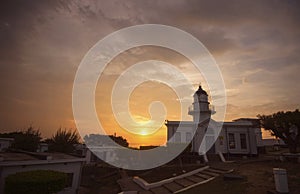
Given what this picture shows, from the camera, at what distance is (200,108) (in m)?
32.8

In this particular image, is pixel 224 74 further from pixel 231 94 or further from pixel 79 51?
pixel 79 51

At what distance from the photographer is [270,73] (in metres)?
16.7

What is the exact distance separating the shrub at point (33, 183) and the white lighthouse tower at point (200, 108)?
88.2 ft

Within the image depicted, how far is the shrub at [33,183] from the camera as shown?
744cm

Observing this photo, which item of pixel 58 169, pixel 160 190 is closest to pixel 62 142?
pixel 58 169

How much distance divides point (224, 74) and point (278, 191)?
38.9 feet

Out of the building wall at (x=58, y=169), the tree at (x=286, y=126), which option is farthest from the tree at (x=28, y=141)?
the tree at (x=286, y=126)

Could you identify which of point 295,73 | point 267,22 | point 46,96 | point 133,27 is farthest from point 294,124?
point 46,96

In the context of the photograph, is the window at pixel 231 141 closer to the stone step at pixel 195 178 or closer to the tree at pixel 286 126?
the tree at pixel 286 126

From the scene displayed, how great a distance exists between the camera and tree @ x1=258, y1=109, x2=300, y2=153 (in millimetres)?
18386

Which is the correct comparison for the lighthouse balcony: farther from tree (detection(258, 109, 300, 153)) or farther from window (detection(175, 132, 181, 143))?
tree (detection(258, 109, 300, 153))

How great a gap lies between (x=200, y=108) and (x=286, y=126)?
14.9 meters

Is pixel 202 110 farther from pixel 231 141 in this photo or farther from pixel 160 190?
pixel 160 190

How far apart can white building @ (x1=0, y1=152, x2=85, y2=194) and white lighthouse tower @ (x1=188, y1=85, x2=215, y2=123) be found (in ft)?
72.7
